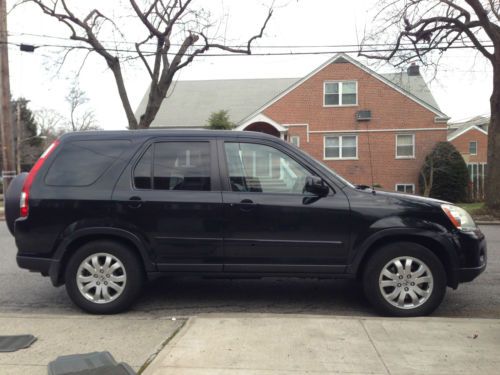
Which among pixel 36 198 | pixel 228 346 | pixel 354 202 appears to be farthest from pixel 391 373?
pixel 36 198

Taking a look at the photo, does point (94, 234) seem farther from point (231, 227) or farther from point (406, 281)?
point (406, 281)

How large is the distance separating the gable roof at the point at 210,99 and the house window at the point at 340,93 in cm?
648

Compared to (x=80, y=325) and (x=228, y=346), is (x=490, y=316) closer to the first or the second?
(x=228, y=346)

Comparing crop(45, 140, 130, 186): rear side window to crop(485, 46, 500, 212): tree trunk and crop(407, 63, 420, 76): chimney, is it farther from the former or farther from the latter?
crop(407, 63, 420, 76): chimney

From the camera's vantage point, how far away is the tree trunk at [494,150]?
14.7 metres

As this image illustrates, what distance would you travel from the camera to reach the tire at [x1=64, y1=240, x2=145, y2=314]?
463cm

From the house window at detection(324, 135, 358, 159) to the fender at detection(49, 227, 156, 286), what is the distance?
21193 mm

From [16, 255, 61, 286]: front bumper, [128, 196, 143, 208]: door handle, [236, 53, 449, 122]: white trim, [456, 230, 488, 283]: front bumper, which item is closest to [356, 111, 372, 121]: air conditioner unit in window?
[236, 53, 449, 122]: white trim

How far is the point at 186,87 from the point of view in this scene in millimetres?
33719

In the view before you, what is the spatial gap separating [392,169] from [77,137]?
865 inches

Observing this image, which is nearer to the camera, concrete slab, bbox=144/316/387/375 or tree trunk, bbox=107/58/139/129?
concrete slab, bbox=144/316/387/375

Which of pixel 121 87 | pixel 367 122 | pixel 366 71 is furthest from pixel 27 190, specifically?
pixel 366 71

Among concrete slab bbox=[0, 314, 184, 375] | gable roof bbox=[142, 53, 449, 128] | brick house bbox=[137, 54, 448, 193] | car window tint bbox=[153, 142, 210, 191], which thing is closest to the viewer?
concrete slab bbox=[0, 314, 184, 375]

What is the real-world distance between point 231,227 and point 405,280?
184cm
